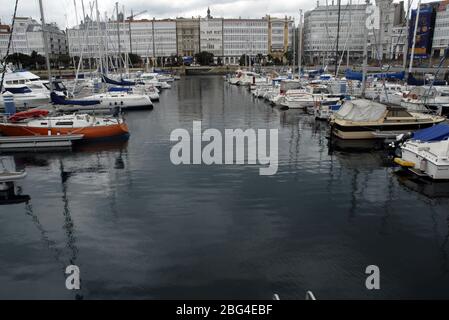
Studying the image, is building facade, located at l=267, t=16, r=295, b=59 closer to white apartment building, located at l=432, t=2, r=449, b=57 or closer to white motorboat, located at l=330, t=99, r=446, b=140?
white apartment building, located at l=432, t=2, r=449, b=57

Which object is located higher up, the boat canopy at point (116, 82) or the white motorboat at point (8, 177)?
the boat canopy at point (116, 82)

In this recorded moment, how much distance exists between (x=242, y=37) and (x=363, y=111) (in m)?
162

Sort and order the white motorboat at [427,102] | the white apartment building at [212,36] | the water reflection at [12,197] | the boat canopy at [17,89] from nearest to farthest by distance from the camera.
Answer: the water reflection at [12,197]
the white motorboat at [427,102]
the boat canopy at [17,89]
the white apartment building at [212,36]

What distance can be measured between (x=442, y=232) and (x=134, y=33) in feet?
591

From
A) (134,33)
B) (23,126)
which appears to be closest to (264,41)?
(134,33)

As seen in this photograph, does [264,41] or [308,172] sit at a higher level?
[264,41]

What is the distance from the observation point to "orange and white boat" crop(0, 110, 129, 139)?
30000 mm

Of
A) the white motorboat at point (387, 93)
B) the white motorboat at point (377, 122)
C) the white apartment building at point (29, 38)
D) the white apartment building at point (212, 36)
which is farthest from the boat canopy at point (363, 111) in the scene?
the white apartment building at point (212, 36)

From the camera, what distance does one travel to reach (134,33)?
179m

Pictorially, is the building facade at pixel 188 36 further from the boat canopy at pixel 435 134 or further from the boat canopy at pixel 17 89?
the boat canopy at pixel 435 134

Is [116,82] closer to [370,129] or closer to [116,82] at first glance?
[116,82]

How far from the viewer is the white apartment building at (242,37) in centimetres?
18275

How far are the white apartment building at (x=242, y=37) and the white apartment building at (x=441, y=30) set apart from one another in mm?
69084
